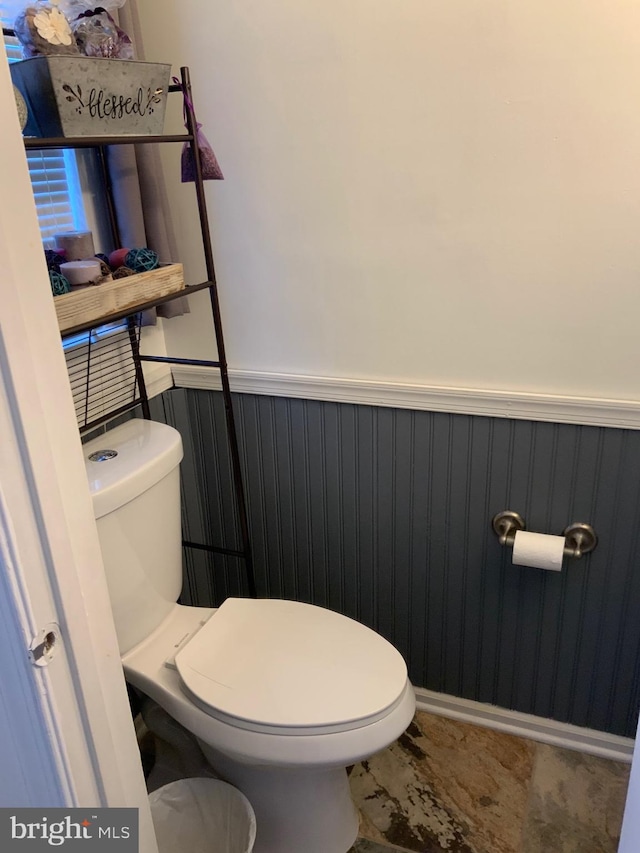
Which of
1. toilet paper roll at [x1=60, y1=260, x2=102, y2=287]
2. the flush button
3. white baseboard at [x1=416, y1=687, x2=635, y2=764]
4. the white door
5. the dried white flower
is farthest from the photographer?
white baseboard at [x1=416, y1=687, x2=635, y2=764]

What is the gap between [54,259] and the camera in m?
1.37

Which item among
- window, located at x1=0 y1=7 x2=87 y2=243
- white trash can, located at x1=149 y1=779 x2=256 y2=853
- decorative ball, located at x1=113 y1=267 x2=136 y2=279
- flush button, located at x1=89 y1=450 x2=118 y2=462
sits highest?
window, located at x1=0 y1=7 x2=87 y2=243

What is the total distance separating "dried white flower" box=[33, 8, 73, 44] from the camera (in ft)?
3.80

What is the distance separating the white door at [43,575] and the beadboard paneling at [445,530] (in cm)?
92

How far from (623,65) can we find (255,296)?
918 mm

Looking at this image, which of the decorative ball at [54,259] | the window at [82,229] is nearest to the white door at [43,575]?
the decorative ball at [54,259]

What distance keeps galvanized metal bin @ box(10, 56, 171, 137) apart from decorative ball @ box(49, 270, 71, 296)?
9.5 inches

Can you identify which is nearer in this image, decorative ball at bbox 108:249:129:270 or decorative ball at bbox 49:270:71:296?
decorative ball at bbox 49:270:71:296

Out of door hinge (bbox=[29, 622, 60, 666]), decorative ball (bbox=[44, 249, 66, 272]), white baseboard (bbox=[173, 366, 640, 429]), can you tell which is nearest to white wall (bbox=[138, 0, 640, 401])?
white baseboard (bbox=[173, 366, 640, 429])

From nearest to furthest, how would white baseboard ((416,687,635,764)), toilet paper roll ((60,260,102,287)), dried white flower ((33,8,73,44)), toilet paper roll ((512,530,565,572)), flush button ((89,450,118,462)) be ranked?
dried white flower ((33,8,73,44))
toilet paper roll ((60,260,102,287))
flush button ((89,450,118,462))
toilet paper roll ((512,530,565,572))
white baseboard ((416,687,635,764))

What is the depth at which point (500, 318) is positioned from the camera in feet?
5.02

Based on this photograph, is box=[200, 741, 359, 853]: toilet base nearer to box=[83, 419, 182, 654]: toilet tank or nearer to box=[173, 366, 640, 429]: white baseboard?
box=[83, 419, 182, 654]: toilet tank

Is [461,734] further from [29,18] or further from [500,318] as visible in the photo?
[29,18]

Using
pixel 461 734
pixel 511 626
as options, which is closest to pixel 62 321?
pixel 511 626
